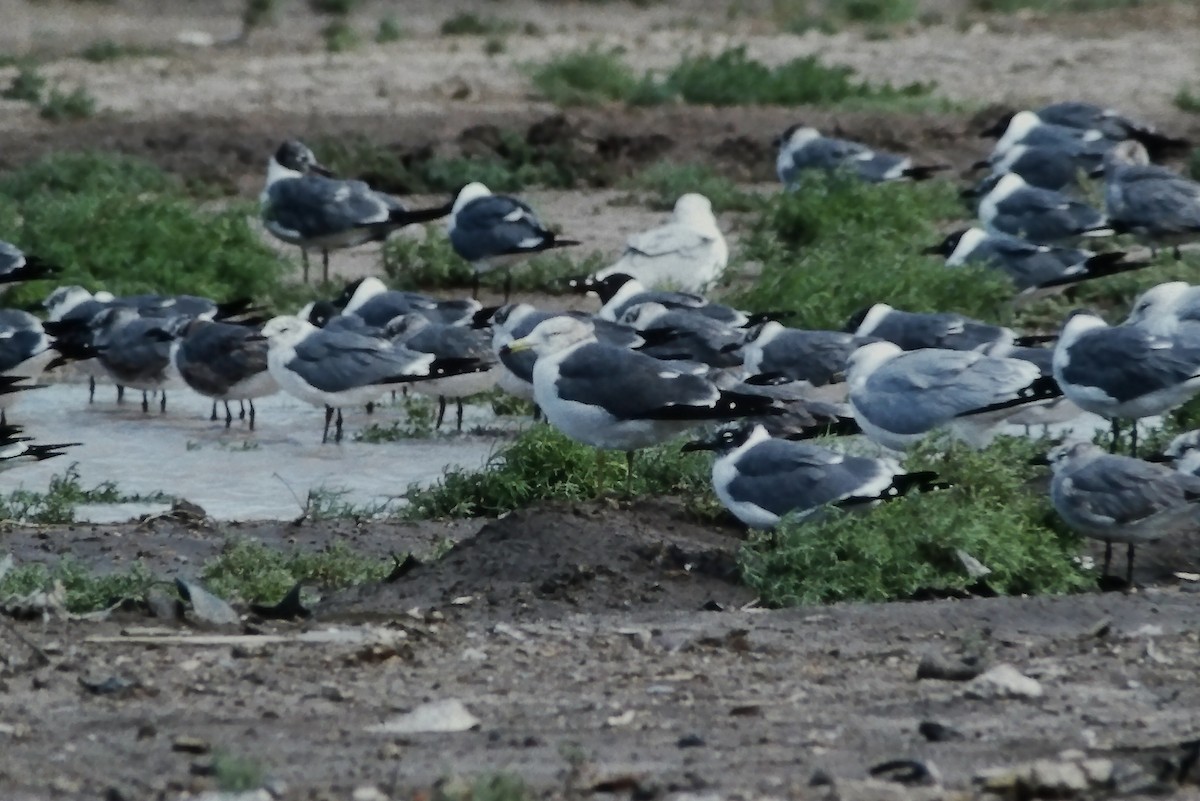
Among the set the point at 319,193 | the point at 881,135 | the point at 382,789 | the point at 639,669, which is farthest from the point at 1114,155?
the point at 382,789

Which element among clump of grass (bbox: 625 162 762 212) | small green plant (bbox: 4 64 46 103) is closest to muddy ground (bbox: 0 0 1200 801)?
clump of grass (bbox: 625 162 762 212)

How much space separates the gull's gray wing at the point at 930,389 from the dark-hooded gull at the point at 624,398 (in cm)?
56

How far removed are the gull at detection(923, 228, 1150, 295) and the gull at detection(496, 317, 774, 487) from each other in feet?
14.1

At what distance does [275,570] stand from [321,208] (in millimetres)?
7554

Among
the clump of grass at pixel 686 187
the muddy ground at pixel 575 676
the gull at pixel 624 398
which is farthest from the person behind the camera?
the clump of grass at pixel 686 187

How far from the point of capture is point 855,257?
1467 centimetres

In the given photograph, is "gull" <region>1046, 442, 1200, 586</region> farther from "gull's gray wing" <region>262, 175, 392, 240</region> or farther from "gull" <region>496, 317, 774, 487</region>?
"gull's gray wing" <region>262, 175, 392, 240</region>

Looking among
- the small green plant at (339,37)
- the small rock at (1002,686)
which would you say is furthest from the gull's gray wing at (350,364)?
the small green plant at (339,37)

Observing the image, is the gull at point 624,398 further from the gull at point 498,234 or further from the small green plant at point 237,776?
the gull at point 498,234

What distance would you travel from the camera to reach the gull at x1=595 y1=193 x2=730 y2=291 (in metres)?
14.7

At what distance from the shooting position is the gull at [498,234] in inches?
598

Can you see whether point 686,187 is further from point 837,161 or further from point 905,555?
point 905,555

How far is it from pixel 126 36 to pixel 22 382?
52.2ft

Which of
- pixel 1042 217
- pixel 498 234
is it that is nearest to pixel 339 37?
pixel 498 234
